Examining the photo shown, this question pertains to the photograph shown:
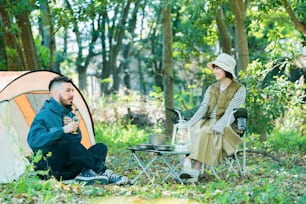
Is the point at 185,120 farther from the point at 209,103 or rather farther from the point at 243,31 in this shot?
the point at 243,31

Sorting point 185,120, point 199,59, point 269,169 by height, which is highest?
point 199,59

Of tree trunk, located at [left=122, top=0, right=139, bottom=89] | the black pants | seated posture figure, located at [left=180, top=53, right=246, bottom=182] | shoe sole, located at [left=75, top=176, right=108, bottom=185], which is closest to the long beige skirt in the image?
seated posture figure, located at [left=180, top=53, right=246, bottom=182]

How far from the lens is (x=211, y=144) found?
6.62m

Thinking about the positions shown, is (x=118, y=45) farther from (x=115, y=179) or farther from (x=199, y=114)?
(x=115, y=179)

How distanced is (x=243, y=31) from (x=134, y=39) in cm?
1003

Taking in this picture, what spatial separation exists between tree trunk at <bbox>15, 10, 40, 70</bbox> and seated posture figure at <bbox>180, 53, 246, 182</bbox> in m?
3.56

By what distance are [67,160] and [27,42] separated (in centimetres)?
408

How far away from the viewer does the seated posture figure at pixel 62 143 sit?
6016mm

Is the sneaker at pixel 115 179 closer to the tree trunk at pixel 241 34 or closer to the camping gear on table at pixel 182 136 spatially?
the camping gear on table at pixel 182 136

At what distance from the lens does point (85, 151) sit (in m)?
6.16

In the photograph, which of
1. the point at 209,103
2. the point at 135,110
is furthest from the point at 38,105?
the point at 135,110

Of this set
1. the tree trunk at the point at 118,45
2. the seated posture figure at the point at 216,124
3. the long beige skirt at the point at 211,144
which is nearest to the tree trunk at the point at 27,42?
the seated posture figure at the point at 216,124

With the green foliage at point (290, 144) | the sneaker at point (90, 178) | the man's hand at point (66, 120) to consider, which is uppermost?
the man's hand at point (66, 120)

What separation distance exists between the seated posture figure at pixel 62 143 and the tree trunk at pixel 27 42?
375 centimetres
